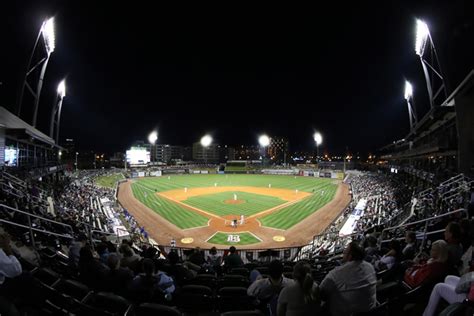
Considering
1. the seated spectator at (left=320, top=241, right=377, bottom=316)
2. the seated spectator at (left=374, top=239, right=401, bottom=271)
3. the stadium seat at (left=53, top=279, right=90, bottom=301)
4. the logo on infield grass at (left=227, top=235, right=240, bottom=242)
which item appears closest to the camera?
the seated spectator at (left=320, top=241, right=377, bottom=316)

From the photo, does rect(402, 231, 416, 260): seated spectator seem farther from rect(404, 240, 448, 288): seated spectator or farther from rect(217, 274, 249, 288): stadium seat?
rect(217, 274, 249, 288): stadium seat

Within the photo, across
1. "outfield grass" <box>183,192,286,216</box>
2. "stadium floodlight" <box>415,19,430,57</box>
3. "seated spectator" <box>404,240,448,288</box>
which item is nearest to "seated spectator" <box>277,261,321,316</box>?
"seated spectator" <box>404,240,448,288</box>

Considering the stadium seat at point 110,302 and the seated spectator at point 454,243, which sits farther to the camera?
the seated spectator at point 454,243

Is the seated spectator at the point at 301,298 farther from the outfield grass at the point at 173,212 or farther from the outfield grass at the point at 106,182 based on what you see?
the outfield grass at the point at 106,182

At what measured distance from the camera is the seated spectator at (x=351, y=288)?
144 inches

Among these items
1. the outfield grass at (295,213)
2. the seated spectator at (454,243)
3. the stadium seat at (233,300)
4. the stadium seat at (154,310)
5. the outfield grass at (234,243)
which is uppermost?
the seated spectator at (454,243)

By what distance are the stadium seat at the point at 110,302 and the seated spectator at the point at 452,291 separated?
428 cm

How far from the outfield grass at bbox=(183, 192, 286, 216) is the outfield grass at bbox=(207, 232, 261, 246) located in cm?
753

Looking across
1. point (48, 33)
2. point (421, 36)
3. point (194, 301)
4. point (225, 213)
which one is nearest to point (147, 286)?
point (194, 301)

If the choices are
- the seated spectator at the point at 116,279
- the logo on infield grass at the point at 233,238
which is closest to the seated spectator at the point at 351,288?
the seated spectator at the point at 116,279

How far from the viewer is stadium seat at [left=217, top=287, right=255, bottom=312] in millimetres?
5027

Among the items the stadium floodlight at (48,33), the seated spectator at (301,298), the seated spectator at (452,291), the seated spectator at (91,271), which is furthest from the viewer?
the stadium floodlight at (48,33)

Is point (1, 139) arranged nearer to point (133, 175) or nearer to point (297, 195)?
point (297, 195)

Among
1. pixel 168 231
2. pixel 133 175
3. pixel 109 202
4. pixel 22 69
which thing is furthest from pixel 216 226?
pixel 133 175
